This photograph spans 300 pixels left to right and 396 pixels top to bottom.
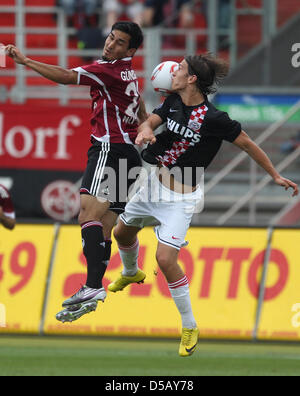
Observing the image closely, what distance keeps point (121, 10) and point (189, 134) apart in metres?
10.8

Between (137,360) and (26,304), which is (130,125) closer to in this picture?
(137,360)

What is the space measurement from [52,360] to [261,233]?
11.9 feet

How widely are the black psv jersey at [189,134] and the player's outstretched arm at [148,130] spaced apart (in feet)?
0.40

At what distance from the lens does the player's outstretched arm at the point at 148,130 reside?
8906mm

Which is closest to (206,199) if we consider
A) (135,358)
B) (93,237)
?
(135,358)

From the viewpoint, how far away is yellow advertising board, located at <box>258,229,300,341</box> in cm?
1366

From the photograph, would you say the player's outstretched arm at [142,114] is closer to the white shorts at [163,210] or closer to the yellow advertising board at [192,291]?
the white shorts at [163,210]

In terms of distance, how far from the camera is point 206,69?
31.8 feet

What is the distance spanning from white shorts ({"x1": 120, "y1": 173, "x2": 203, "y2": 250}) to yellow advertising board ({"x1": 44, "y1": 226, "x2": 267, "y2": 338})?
3.88m

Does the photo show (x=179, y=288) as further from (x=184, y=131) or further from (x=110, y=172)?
(x=184, y=131)

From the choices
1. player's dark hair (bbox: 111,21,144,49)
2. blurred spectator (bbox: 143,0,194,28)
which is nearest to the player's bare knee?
player's dark hair (bbox: 111,21,144,49)

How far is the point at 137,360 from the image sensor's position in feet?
40.3

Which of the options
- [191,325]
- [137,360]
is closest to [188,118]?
[191,325]

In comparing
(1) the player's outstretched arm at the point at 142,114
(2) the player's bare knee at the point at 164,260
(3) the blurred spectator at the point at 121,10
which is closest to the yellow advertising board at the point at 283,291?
(2) the player's bare knee at the point at 164,260
